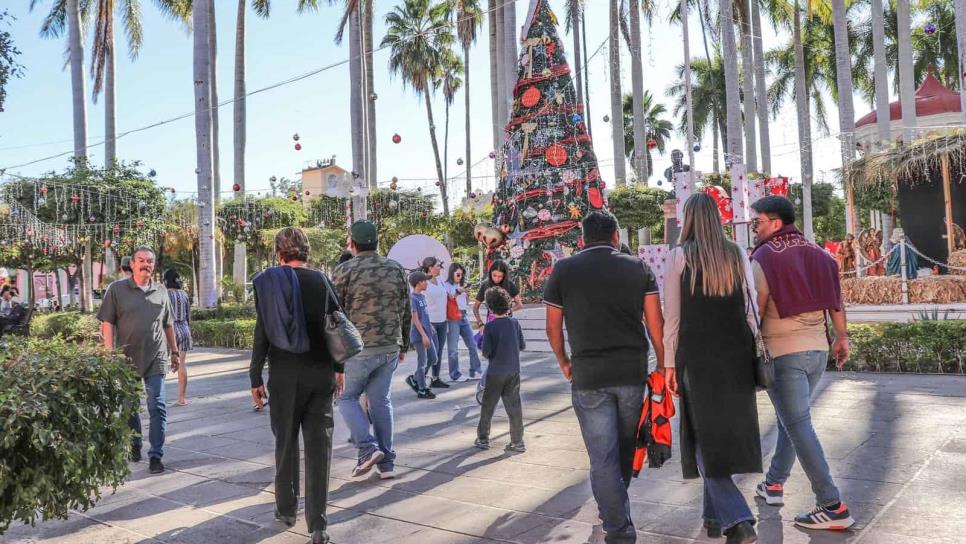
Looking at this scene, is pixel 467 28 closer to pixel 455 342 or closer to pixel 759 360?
pixel 455 342

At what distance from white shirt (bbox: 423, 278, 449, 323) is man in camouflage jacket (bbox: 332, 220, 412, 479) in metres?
4.14

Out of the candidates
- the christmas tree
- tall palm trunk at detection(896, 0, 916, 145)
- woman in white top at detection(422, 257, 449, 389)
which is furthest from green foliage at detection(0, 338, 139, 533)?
tall palm trunk at detection(896, 0, 916, 145)

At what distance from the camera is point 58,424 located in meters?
3.40

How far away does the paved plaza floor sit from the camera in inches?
158

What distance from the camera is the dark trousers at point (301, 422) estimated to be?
4.05 m

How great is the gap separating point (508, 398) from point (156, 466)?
266 centimetres

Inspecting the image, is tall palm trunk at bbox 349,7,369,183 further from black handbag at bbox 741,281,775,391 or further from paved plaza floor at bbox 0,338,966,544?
black handbag at bbox 741,281,775,391

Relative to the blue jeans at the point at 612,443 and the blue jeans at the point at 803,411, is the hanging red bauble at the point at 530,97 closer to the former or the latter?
the blue jeans at the point at 803,411

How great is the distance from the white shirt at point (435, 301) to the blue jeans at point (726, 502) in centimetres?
609

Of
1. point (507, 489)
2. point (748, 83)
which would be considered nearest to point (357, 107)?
point (748, 83)

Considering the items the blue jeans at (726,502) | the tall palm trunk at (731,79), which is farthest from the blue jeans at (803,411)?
the tall palm trunk at (731,79)

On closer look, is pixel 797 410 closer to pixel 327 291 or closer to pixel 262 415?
pixel 327 291

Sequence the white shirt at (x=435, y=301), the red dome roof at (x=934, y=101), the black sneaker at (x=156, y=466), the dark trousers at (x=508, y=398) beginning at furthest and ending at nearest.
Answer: the red dome roof at (x=934, y=101), the white shirt at (x=435, y=301), the dark trousers at (x=508, y=398), the black sneaker at (x=156, y=466)

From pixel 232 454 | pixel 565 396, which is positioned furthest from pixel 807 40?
pixel 232 454
